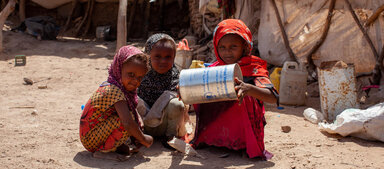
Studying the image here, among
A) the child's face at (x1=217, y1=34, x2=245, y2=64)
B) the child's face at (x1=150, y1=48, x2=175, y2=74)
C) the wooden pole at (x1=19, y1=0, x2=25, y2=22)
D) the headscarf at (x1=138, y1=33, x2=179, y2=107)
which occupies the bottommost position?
the headscarf at (x1=138, y1=33, x2=179, y2=107)

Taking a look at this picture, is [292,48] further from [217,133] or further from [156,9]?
[156,9]

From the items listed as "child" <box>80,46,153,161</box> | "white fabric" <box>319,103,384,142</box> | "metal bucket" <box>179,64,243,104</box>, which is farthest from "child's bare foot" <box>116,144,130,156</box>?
"white fabric" <box>319,103,384,142</box>

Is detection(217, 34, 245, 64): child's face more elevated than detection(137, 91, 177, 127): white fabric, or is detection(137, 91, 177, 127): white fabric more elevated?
detection(217, 34, 245, 64): child's face

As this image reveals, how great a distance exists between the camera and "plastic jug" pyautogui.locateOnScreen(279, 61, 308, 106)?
4.00 m

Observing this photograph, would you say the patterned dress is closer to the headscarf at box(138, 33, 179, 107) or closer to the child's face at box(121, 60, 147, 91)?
the child's face at box(121, 60, 147, 91)

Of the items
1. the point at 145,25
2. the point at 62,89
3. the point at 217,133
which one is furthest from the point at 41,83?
the point at 145,25

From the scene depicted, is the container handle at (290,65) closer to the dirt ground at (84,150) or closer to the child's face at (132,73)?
the dirt ground at (84,150)

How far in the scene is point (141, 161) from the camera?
2.09 m

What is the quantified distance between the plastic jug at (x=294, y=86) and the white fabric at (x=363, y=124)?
1.26 m

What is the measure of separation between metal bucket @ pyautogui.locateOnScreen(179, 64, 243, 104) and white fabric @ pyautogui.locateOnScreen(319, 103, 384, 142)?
4.16 feet

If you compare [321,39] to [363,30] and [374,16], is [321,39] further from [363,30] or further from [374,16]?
[374,16]

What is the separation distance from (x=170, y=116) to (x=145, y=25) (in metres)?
9.79

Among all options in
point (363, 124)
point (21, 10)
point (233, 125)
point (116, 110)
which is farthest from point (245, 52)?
point (21, 10)

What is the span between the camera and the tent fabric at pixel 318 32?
3.86 meters
